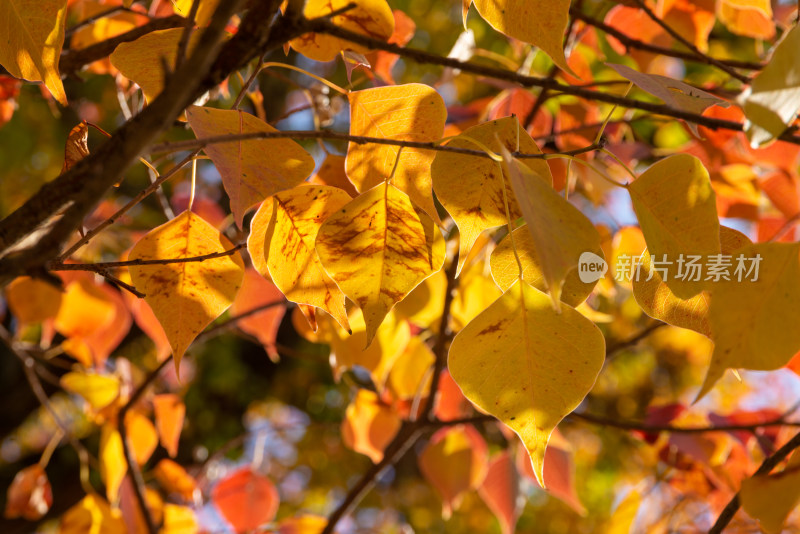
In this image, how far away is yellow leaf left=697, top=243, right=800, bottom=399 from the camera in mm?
275

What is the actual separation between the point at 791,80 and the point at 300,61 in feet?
8.89

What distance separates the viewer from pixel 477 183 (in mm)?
378

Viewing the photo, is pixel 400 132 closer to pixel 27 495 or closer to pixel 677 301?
pixel 677 301

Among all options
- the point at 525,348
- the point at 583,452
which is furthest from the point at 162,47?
the point at 583,452

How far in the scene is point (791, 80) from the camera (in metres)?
0.27

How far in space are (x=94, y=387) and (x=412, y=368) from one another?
0.46 m

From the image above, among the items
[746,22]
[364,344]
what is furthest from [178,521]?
[746,22]

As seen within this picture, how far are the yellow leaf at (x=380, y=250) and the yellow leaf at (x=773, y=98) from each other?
16 cm

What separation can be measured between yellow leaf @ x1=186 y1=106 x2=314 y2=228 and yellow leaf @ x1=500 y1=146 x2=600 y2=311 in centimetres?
13

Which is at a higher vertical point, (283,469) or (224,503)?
(224,503)

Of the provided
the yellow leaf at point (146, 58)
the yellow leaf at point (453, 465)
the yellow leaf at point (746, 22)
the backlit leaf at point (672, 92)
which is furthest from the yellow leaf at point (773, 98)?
the yellow leaf at point (453, 465)

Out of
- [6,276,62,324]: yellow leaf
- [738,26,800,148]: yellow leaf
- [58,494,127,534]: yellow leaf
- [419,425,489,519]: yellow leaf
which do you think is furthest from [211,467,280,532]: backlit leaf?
[738,26,800,148]: yellow leaf

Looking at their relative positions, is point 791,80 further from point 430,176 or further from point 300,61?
point 300,61

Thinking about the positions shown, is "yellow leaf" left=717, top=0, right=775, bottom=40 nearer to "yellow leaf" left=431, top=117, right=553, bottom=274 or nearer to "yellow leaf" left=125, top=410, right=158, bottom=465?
"yellow leaf" left=431, top=117, right=553, bottom=274
